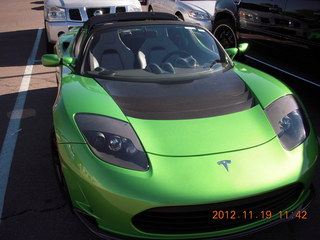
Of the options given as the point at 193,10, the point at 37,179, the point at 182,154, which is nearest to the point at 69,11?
the point at 193,10

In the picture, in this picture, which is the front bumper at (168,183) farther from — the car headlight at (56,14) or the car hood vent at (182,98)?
the car headlight at (56,14)

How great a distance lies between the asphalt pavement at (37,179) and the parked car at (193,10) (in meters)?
2.95

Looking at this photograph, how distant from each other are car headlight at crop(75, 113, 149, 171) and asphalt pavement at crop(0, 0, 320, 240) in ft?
1.67

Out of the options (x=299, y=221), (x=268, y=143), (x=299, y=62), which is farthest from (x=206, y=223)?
(x=299, y=62)

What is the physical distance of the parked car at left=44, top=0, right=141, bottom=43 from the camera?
709cm

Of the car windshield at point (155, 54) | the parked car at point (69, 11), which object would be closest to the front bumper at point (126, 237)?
the car windshield at point (155, 54)

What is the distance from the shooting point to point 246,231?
2.16 m

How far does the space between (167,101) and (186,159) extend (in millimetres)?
651

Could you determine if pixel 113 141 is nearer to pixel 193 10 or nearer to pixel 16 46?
pixel 193 10

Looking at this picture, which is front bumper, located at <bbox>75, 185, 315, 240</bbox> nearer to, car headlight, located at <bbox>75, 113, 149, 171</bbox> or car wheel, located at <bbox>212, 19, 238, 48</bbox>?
car headlight, located at <bbox>75, 113, 149, 171</bbox>

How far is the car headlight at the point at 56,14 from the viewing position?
282 inches

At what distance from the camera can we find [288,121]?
2594 mm

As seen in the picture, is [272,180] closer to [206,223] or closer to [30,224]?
[206,223]
